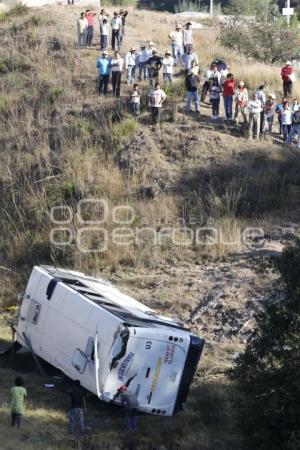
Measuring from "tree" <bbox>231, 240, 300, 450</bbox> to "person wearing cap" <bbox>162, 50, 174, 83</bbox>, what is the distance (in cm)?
1598

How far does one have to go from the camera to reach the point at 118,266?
2580 centimetres

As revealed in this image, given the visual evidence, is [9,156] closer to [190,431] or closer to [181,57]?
[181,57]

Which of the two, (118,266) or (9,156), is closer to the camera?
(118,266)

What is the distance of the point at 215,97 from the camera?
2936 cm

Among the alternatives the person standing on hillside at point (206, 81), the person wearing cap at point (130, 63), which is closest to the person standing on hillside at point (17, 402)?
the person standing on hillside at point (206, 81)

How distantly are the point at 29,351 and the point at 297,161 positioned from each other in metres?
11.7

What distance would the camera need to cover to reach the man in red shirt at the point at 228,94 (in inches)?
1126

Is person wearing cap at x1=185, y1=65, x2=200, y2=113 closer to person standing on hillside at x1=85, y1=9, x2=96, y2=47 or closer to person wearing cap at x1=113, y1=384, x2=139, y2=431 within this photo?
person standing on hillside at x1=85, y1=9, x2=96, y2=47

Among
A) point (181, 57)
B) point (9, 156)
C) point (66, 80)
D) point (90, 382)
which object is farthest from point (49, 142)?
point (90, 382)

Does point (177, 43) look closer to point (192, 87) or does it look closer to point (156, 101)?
point (192, 87)

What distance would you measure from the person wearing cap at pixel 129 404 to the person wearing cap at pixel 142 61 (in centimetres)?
1724

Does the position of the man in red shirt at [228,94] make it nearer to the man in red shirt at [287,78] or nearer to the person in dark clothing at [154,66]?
the man in red shirt at [287,78]

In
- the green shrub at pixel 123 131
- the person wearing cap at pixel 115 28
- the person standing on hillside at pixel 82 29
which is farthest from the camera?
the person standing on hillside at pixel 82 29

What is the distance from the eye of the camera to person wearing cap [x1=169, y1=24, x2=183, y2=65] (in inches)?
1313
